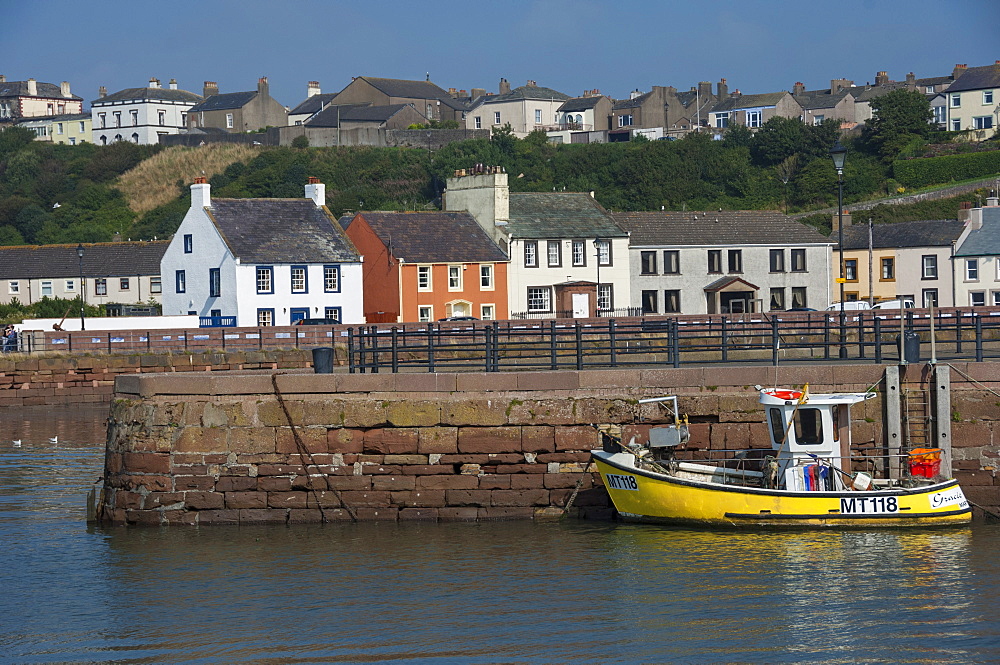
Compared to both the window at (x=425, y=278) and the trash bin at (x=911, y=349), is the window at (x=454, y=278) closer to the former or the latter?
the window at (x=425, y=278)

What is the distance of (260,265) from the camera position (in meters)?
52.2

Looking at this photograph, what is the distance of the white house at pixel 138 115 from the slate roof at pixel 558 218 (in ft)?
223

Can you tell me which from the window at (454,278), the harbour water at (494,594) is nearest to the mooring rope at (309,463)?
the harbour water at (494,594)

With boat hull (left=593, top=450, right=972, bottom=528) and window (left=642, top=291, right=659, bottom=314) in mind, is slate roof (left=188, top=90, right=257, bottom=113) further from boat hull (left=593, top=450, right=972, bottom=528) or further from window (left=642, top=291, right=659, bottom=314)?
boat hull (left=593, top=450, right=972, bottom=528)

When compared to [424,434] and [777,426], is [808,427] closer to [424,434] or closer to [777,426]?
[777,426]

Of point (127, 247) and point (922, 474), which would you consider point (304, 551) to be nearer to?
point (922, 474)

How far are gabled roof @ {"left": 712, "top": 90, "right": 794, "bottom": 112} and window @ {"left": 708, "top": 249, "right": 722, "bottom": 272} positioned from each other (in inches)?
2085

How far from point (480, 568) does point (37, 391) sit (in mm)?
30223

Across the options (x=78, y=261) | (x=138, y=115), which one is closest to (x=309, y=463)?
(x=78, y=261)

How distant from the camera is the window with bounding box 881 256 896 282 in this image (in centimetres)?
6097

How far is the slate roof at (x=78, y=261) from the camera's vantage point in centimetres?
7081

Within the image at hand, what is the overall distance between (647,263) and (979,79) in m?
47.9

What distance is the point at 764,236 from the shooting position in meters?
60.9

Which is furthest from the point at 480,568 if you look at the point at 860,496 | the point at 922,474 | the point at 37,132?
the point at 37,132
